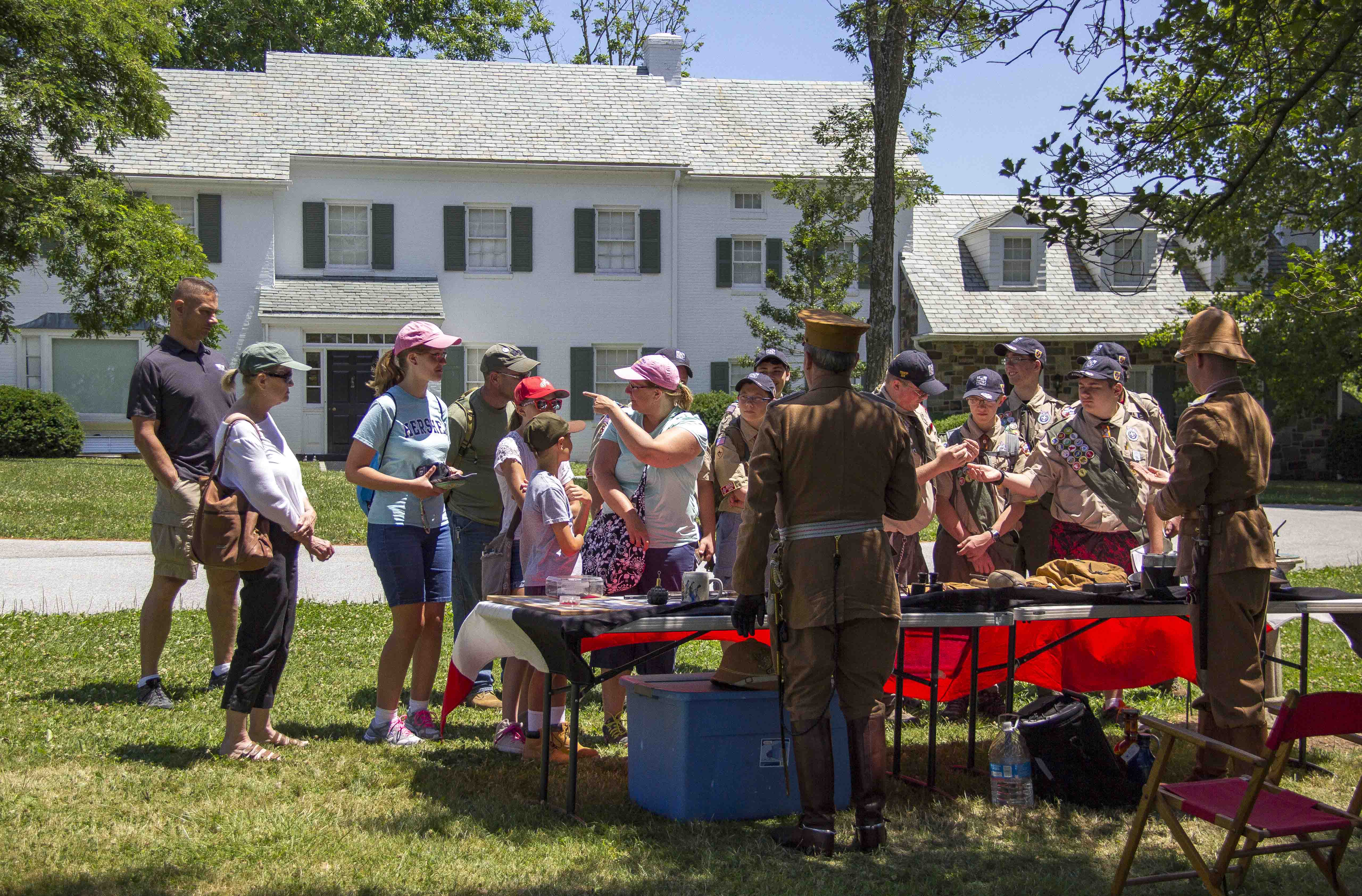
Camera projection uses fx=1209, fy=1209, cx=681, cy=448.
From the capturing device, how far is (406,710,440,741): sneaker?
5.99 metres

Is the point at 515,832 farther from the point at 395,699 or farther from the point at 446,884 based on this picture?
the point at 395,699

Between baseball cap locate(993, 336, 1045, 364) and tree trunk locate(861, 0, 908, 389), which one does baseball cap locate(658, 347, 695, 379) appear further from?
tree trunk locate(861, 0, 908, 389)

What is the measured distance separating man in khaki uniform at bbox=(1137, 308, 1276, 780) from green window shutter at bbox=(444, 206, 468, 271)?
22.0 metres

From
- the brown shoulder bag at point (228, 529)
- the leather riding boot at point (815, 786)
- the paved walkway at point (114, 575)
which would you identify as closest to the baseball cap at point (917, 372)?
the leather riding boot at point (815, 786)

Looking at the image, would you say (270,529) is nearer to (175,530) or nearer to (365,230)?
(175,530)

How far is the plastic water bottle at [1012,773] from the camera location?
16.8 ft

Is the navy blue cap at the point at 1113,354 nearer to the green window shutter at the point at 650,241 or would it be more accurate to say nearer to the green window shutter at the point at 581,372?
the green window shutter at the point at 581,372

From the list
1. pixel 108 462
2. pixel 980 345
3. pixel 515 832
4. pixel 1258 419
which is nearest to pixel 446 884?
pixel 515 832

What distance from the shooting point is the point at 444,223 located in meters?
25.7

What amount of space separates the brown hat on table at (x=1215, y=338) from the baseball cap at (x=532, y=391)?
2.91 m

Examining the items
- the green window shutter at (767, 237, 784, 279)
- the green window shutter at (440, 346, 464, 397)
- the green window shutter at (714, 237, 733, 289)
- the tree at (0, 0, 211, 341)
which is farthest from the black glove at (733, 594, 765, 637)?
the green window shutter at (767, 237, 784, 279)

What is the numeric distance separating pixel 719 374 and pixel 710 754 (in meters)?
22.1

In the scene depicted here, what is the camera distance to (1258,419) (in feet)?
16.6

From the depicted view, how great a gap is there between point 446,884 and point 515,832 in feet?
1.85
